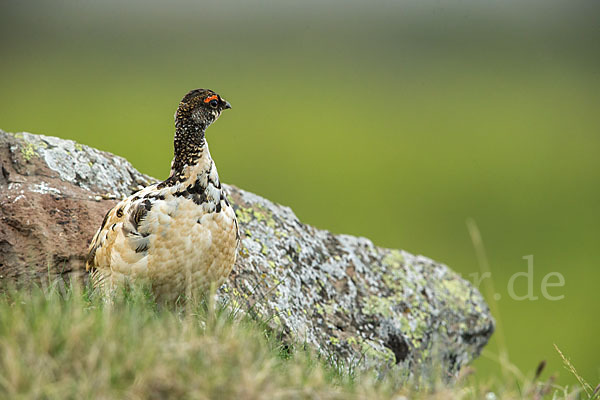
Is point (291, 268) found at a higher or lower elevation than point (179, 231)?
lower

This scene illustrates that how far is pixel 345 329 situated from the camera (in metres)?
7.87

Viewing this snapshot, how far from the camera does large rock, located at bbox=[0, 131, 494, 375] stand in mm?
6824

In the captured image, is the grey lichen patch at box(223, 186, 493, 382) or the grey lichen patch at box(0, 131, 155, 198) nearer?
the grey lichen patch at box(223, 186, 493, 382)

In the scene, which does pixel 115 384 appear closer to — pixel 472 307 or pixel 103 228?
pixel 103 228

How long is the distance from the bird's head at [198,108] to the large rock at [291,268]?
158cm

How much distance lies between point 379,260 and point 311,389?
5212mm

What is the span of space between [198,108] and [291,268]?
93.3 inches

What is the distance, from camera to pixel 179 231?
5.92 m

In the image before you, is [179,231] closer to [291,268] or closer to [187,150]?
[187,150]

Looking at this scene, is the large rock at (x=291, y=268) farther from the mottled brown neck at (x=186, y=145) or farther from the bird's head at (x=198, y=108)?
the bird's head at (x=198, y=108)

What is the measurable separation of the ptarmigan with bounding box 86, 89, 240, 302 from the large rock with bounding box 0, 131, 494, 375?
673 millimetres

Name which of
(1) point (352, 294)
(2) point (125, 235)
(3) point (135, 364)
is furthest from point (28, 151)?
(3) point (135, 364)

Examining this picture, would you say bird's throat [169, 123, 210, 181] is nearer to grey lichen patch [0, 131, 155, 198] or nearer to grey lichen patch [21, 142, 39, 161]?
grey lichen patch [0, 131, 155, 198]

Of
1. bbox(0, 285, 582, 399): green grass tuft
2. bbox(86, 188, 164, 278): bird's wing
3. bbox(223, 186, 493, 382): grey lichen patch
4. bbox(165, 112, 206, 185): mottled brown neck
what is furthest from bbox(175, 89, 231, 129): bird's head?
bbox(0, 285, 582, 399): green grass tuft
